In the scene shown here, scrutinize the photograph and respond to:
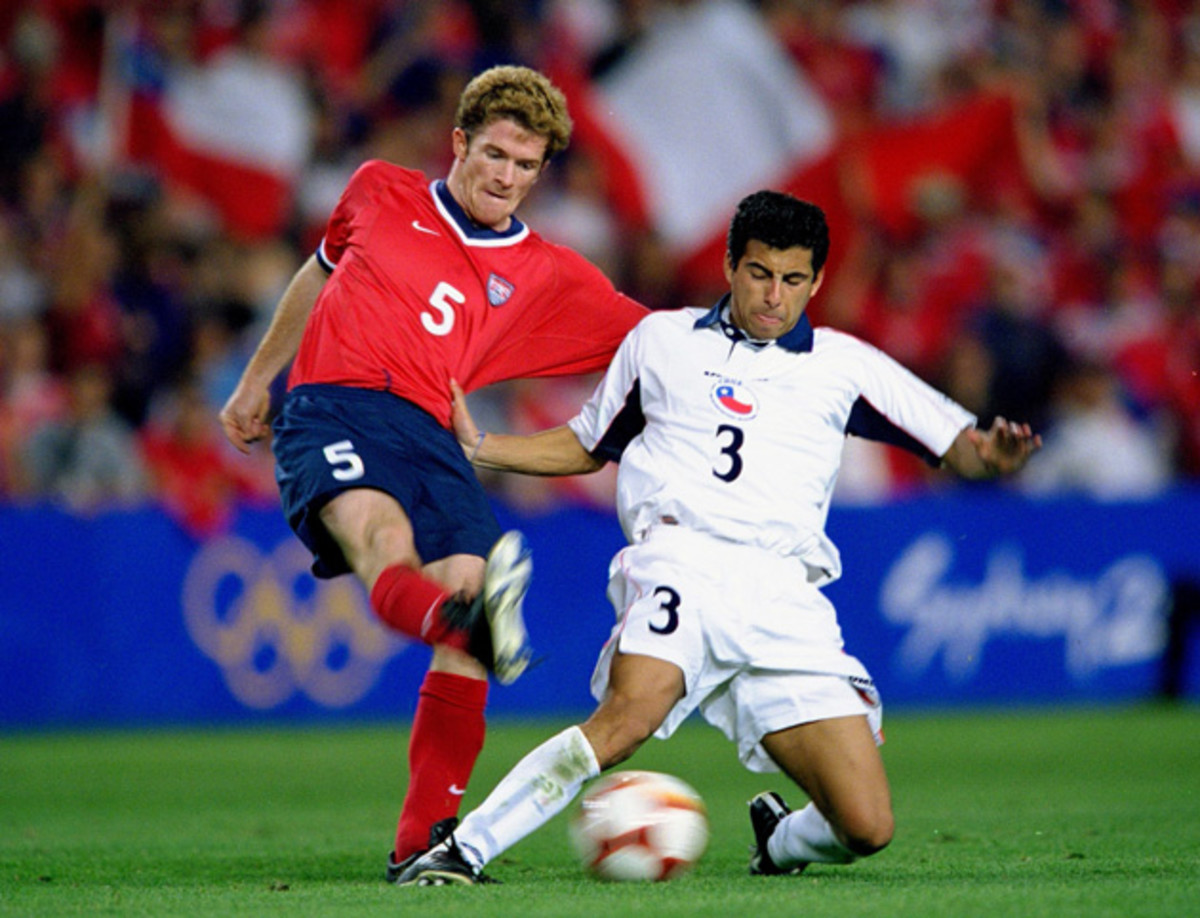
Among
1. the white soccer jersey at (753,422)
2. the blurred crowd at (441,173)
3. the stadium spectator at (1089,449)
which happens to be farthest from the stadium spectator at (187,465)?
the white soccer jersey at (753,422)

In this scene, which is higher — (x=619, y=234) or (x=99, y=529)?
(x=619, y=234)

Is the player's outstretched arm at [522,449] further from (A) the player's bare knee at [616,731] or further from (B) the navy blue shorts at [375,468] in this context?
(A) the player's bare knee at [616,731]

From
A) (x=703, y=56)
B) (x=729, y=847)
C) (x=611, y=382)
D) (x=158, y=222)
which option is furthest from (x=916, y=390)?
(x=703, y=56)

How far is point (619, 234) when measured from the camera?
12.9 m

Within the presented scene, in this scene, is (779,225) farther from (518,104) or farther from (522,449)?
(522,449)

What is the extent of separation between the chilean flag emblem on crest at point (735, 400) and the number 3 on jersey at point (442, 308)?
854mm

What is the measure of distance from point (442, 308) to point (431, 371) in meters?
0.21

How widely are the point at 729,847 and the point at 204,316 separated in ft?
21.1

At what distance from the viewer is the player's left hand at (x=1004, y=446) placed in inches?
205

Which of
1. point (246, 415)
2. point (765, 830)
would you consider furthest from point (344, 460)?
point (765, 830)

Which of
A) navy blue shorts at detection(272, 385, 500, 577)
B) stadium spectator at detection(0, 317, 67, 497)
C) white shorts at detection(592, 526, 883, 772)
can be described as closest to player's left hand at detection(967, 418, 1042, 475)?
white shorts at detection(592, 526, 883, 772)

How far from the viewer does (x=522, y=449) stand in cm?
553

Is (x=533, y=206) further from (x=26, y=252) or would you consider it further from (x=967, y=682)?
(x=967, y=682)

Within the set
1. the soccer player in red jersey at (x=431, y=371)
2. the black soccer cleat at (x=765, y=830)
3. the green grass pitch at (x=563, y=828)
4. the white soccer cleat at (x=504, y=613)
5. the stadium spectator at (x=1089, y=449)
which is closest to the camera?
the green grass pitch at (x=563, y=828)
